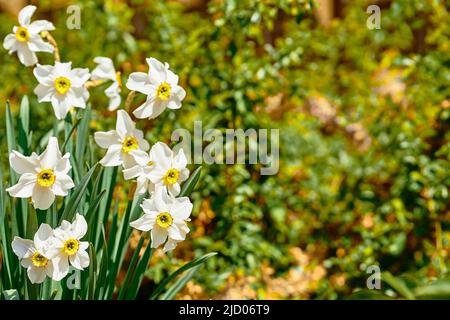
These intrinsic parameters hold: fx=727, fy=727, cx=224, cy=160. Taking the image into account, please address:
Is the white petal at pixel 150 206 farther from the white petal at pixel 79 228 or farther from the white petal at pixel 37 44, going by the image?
the white petal at pixel 37 44

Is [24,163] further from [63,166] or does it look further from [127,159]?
[127,159]

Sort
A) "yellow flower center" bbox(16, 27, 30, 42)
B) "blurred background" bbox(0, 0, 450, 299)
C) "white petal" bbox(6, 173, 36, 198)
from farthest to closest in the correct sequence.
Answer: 1. "blurred background" bbox(0, 0, 450, 299)
2. "yellow flower center" bbox(16, 27, 30, 42)
3. "white petal" bbox(6, 173, 36, 198)

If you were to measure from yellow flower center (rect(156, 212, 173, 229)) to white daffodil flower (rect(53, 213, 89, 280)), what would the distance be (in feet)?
0.58

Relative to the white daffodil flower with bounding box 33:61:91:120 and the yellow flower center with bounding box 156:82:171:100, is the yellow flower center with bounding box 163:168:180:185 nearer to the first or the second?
the yellow flower center with bounding box 156:82:171:100

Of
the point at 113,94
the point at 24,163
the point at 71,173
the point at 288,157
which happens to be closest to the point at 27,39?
the point at 113,94

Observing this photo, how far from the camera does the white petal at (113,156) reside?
186 centimetres

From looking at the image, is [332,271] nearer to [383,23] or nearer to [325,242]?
[325,242]

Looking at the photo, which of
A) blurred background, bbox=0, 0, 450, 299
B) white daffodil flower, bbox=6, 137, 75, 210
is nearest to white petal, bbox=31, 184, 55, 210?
white daffodil flower, bbox=6, 137, 75, 210

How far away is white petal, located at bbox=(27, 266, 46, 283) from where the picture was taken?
1.74 m

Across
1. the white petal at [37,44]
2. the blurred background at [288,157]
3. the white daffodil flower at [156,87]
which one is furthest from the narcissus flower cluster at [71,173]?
the blurred background at [288,157]

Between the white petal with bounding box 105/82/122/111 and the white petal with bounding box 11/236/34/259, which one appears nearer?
the white petal with bounding box 11/236/34/259

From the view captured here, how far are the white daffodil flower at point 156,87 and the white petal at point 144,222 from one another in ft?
0.89

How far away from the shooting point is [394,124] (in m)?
3.01

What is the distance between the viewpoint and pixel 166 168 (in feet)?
A: 5.96
